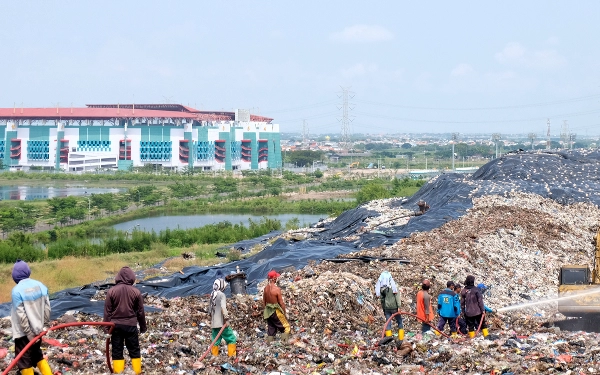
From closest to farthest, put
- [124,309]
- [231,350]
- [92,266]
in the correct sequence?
[124,309]
[231,350]
[92,266]

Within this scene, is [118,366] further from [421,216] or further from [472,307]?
[421,216]

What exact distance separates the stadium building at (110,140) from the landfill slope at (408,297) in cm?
8790

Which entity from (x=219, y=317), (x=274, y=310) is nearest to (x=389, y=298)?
(x=274, y=310)

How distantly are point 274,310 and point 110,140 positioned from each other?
108m

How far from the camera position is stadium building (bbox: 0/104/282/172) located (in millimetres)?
114125

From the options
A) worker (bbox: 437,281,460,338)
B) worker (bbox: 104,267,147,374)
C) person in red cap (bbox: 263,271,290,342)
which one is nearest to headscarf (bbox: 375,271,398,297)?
worker (bbox: 437,281,460,338)

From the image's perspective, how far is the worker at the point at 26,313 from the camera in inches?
318

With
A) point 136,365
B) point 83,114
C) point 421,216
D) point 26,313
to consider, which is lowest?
point 136,365

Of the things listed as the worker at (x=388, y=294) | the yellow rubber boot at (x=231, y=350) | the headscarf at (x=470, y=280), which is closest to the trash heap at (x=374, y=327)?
the yellow rubber boot at (x=231, y=350)

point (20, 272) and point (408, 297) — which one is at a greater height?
point (20, 272)

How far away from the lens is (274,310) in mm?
11391

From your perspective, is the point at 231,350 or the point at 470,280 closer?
the point at 231,350

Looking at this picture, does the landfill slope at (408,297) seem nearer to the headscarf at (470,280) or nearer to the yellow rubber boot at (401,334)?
the yellow rubber boot at (401,334)

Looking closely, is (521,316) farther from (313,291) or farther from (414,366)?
(414,366)
